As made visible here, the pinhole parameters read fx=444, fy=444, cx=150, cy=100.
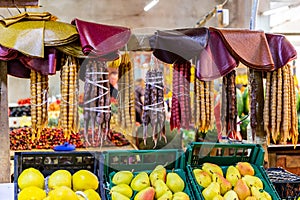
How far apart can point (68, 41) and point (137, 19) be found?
6.63 meters

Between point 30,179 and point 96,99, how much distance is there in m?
0.51

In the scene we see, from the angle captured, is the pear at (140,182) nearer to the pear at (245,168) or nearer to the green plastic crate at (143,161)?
the green plastic crate at (143,161)

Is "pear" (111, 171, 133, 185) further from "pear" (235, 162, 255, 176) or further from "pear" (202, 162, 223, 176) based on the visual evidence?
"pear" (235, 162, 255, 176)

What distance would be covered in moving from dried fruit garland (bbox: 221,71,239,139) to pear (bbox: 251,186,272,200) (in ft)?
1.16

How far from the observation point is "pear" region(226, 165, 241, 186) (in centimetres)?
233

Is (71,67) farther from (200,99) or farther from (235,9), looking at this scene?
(235,9)

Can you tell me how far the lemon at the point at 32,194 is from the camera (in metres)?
1.96

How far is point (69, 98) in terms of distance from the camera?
89.0 inches

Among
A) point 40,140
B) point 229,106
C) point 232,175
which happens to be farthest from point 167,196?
point 40,140

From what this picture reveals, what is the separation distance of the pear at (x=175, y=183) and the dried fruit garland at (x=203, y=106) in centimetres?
33

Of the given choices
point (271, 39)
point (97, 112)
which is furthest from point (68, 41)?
point (271, 39)

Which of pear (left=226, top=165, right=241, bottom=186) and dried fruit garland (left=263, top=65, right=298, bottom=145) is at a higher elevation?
dried fruit garland (left=263, top=65, right=298, bottom=145)

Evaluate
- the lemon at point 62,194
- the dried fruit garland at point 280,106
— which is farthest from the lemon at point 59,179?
the dried fruit garland at point 280,106

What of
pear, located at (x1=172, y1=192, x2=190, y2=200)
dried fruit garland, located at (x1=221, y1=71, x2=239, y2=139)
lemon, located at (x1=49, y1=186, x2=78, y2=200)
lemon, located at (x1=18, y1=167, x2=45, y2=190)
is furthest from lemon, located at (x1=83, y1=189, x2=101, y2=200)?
dried fruit garland, located at (x1=221, y1=71, x2=239, y2=139)
